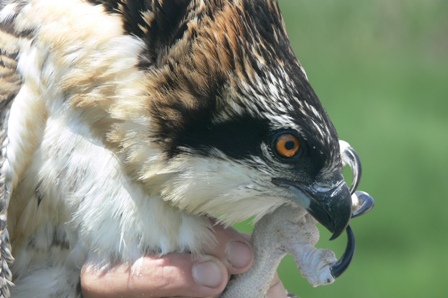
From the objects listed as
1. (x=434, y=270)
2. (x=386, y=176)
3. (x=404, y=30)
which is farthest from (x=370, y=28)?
(x=434, y=270)

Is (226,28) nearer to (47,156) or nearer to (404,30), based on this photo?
(47,156)

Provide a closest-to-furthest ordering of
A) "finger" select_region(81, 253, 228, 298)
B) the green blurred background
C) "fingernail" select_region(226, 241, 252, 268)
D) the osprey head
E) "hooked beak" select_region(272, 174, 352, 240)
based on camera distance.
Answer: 1. the osprey head
2. "hooked beak" select_region(272, 174, 352, 240)
3. "finger" select_region(81, 253, 228, 298)
4. "fingernail" select_region(226, 241, 252, 268)
5. the green blurred background

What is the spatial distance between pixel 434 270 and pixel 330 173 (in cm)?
842

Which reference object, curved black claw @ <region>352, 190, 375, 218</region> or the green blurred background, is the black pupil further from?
the green blurred background

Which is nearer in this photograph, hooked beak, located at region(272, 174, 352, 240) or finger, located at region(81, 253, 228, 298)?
hooked beak, located at region(272, 174, 352, 240)

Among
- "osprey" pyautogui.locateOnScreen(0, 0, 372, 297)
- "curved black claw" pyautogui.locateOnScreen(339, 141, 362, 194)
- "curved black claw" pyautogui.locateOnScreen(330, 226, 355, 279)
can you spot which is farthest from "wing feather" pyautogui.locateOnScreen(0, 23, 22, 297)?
"curved black claw" pyautogui.locateOnScreen(339, 141, 362, 194)

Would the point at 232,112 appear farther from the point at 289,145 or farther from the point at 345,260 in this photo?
the point at 345,260

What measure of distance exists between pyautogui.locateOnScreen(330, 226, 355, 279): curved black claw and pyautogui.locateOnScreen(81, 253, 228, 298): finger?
1.66 ft

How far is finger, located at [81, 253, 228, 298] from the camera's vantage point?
14.6ft

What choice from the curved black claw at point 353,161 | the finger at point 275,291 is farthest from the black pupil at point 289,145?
the finger at point 275,291

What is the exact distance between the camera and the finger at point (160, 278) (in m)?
4.45

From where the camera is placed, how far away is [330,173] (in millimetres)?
4363

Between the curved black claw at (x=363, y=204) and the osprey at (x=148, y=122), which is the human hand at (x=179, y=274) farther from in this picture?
the curved black claw at (x=363, y=204)

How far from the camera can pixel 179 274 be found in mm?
4504
